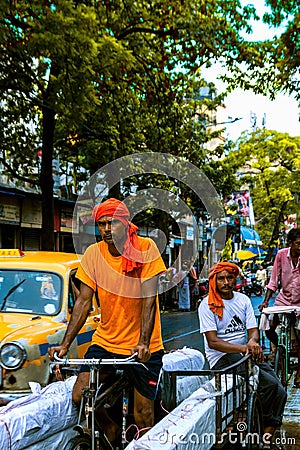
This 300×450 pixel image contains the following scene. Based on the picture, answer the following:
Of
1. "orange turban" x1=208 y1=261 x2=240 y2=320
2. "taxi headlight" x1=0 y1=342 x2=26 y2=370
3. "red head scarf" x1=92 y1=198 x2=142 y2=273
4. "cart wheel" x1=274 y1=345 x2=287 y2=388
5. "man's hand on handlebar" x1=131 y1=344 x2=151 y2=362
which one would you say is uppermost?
"red head scarf" x1=92 y1=198 x2=142 y2=273

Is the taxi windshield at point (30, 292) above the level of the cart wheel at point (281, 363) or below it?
above

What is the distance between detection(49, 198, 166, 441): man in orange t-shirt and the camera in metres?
4.89

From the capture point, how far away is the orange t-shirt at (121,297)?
4.93 m

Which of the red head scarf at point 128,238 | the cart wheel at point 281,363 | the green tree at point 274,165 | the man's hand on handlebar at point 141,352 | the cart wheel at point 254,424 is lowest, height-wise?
the cart wheel at point 254,424

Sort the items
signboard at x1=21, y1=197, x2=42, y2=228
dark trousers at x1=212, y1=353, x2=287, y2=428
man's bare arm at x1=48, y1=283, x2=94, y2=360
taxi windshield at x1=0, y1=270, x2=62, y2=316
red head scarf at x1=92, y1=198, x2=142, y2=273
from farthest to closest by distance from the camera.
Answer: signboard at x1=21, y1=197, x2=42, y2=228 → taxi windshield at x1=0, y1=270, x2=62, y2=316 → dark trousers at x1=212, y1=353, x2=287, y2=428 → man's bare arm at x1=48, y1=283, x2=94, y2=360 → red head scarf at x1=92, y1=198, x2=142, y2=273

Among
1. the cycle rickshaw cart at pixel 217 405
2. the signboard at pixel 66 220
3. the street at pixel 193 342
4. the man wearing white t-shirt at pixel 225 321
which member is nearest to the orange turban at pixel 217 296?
the man wearing white t-shirt at pixel 225 321

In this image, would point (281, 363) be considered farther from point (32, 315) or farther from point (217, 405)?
point (217, 405)

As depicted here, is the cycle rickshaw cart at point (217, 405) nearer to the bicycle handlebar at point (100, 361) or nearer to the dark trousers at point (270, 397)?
the bicycle handlebar at point (100, 361)

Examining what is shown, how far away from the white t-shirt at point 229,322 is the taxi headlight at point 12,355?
174 centimetres

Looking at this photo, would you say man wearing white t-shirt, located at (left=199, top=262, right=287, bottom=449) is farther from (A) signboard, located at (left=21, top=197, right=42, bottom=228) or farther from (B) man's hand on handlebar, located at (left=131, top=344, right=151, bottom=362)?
(A) signboard, located at (left=21, top=197, right=42, bottom=228)

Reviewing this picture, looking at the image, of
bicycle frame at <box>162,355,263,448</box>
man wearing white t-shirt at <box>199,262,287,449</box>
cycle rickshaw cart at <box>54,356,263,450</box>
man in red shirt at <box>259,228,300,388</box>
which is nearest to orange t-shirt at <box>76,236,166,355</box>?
cycle rickshaw cart at <box>54,356,263,450</box>

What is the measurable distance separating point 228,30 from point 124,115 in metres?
3.92

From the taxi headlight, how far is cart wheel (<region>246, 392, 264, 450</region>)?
2360mm

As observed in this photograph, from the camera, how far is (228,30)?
1441cm
